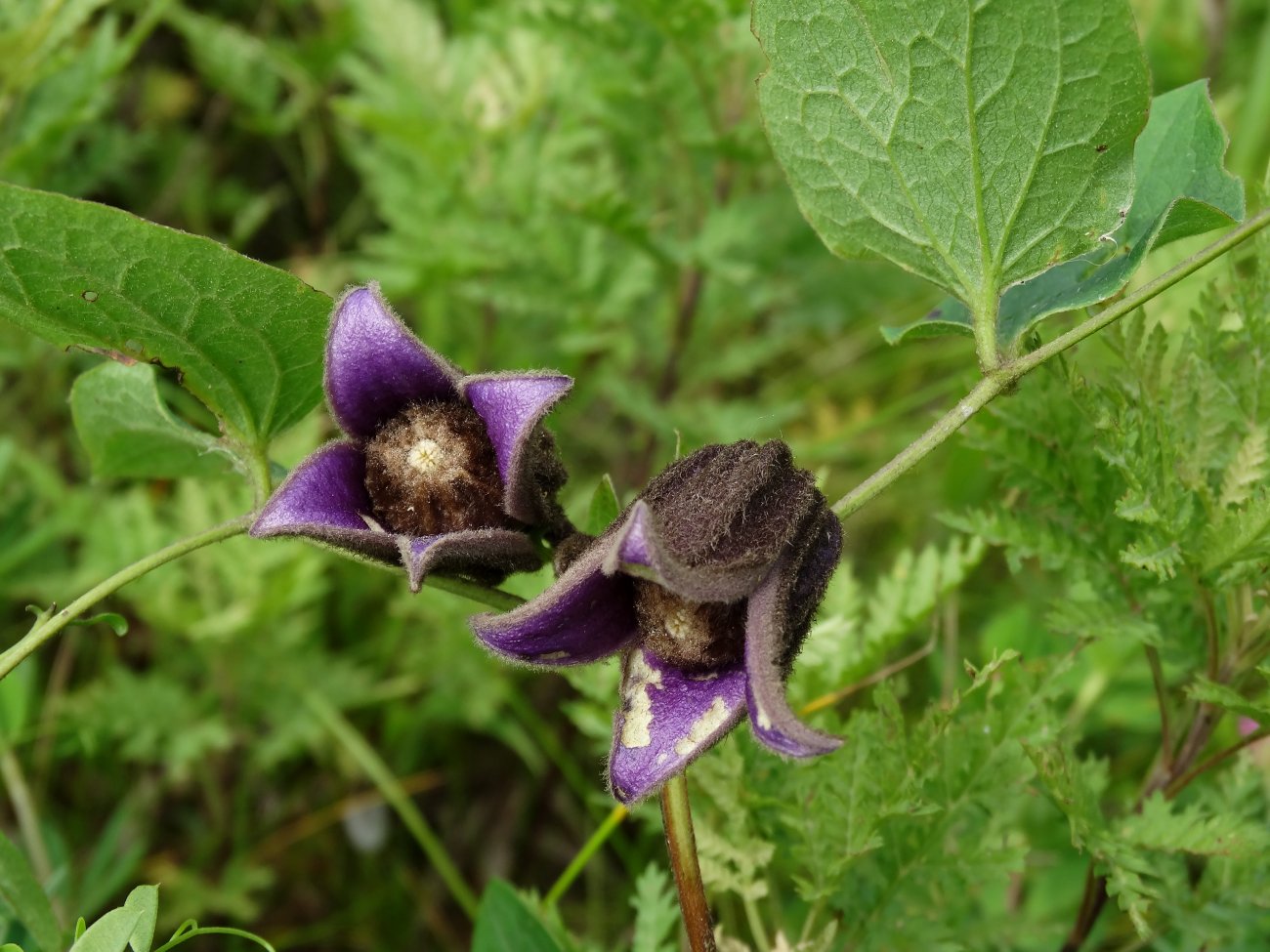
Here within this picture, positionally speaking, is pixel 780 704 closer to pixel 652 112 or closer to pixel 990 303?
pixel 990 303

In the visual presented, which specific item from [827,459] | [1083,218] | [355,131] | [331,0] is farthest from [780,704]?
[331,0]

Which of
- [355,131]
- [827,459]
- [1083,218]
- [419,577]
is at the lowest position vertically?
[827,459]

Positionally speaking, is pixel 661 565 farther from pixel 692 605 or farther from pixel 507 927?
pixel 507 927

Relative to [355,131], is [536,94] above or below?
above

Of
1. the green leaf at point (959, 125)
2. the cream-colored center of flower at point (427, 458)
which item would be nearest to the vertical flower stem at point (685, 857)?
the cream-colored center of flower at point (427, 458)

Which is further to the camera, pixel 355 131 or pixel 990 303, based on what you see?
pixel 355 131

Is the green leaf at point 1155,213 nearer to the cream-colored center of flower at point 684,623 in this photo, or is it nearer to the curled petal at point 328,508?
the cream-colored center of flower at point 684,623

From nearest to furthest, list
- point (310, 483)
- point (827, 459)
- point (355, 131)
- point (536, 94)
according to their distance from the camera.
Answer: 1. point (310, 483)
2. point (536, 94)
3. point (827, 459)
4. point (355, 131)
